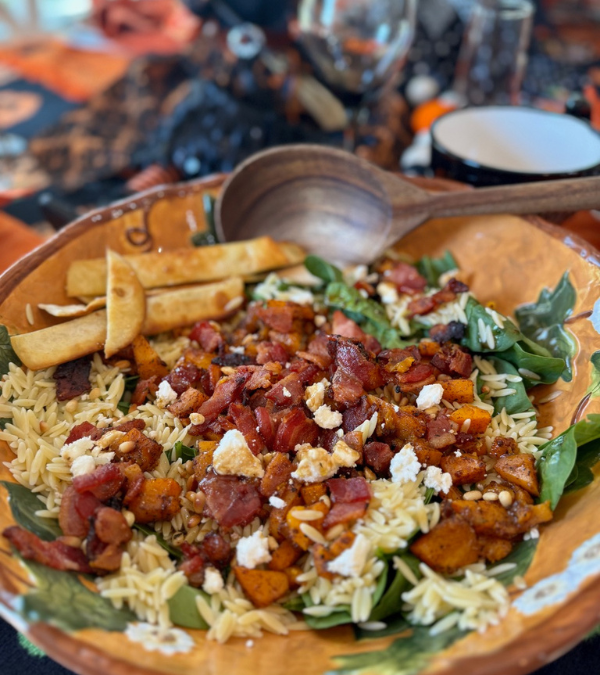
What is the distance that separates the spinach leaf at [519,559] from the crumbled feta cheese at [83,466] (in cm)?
130

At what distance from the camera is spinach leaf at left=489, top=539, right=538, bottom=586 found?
1816 millimetres

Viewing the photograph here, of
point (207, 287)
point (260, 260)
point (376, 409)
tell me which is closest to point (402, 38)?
point (260, 260)

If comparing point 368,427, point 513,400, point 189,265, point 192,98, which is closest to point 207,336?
point 189,265

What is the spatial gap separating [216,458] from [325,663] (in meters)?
0.68

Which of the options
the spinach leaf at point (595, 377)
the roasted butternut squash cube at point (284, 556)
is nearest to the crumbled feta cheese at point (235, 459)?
the roasted butternut squash cube at point (284, 556)

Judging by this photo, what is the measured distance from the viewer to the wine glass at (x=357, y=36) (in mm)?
3711

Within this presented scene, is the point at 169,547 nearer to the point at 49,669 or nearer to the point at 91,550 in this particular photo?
the point at 91,550

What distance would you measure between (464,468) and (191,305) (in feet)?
4.48

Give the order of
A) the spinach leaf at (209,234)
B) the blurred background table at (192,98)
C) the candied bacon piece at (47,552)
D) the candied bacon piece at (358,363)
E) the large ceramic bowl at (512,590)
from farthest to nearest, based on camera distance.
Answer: the blurred background table at (192,98)
the spinach leaf at (209,234)
the candied bacon piece at (358,363)
the candied bacon piece at (47,552)
the large ceramic bowl at (512,590)

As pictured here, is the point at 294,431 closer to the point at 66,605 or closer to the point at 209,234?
the point at 66,605

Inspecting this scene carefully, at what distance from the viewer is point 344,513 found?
1909 mm

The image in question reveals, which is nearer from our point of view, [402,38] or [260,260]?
[260,260]

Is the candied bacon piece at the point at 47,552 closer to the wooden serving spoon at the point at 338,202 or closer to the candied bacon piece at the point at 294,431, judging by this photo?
the candied bacon piece at the point at 294,431

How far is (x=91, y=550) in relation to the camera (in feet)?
6.01
